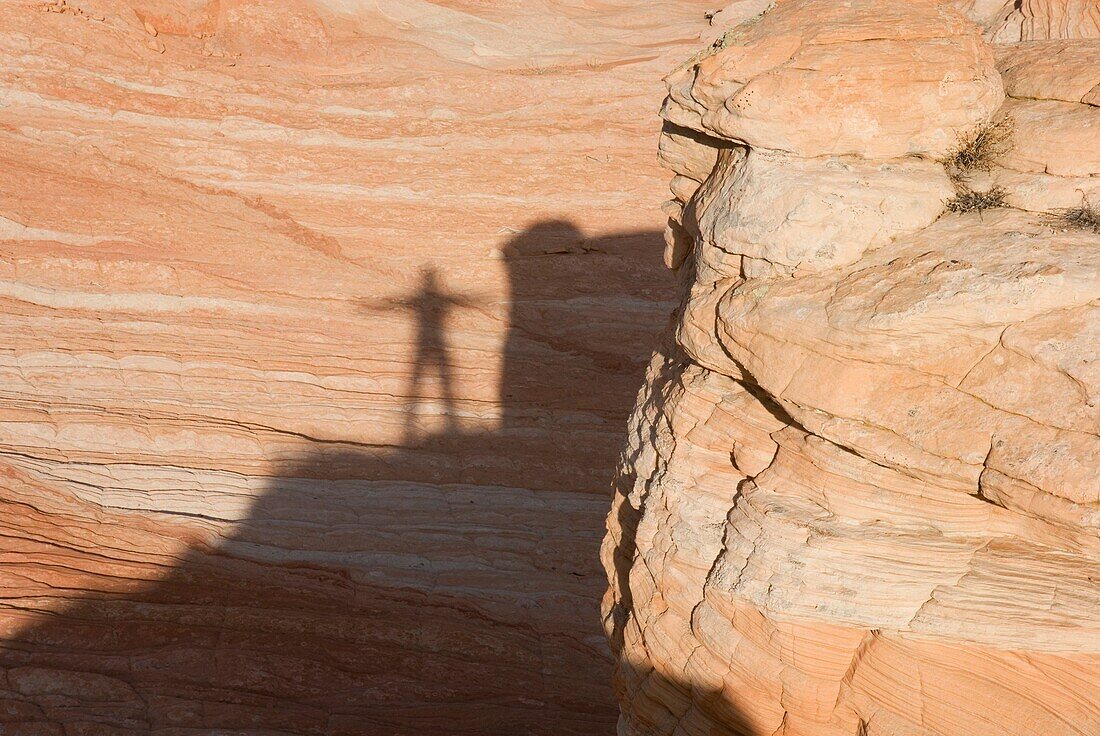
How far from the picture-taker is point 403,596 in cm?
1019

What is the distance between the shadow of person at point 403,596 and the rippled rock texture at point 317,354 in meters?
0.04

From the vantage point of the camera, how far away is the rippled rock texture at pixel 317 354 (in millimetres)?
9016

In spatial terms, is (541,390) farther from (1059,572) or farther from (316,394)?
(1059,572)

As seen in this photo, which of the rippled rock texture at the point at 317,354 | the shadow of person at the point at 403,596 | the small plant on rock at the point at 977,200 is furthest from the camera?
the rippled rock texture at the point at 317,354

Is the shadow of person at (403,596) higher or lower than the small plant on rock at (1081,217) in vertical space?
lower

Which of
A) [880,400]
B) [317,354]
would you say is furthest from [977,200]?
[317,354]

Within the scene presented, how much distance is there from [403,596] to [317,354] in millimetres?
4114

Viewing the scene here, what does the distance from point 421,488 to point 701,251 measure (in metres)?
7.08

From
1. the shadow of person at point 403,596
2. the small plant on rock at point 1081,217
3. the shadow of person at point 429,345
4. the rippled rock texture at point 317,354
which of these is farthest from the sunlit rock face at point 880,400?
the shadow of person at point 429,345

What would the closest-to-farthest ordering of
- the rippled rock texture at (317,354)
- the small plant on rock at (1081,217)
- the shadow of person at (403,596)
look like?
the small plant on rock at (1081,217)
the shadow of person at (403,596)
the rippled rock texture at (317,354)

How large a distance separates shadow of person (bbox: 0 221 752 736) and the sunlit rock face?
4.26 meters

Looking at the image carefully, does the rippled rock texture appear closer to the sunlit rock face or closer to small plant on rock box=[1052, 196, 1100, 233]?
the sunlit rock face

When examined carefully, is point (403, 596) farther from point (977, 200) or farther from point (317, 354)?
point (977, 200)

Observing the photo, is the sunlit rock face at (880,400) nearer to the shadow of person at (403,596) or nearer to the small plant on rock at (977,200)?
the small plant on rock at (977,200)
